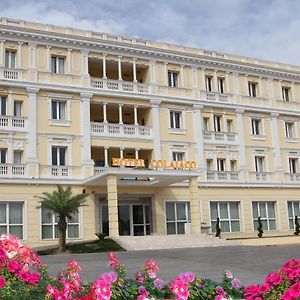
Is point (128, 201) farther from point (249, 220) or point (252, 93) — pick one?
point (252, 93)

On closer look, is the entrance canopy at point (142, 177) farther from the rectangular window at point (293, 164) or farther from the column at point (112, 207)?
the rectangular window at point (293, 164)

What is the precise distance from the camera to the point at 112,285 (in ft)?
25.4

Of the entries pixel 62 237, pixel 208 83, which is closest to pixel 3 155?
pixel 62 237

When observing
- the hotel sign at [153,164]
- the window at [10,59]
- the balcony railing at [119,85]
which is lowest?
the hotel sign at [153,164]

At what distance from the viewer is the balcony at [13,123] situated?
3064 centimetres

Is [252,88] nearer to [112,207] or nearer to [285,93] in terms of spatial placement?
[285,93]

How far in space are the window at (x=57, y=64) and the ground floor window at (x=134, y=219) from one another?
1014 cm

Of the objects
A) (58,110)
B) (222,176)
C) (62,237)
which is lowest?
(62,237)

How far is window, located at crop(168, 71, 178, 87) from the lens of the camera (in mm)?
37500

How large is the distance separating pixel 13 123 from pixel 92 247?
9799 mm

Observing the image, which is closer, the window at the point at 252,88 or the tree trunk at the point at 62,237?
the tree trunk at the point at 62,237

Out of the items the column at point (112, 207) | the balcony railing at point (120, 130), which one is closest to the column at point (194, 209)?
the balcony railing at point (120, 130)

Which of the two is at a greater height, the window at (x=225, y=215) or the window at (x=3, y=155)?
the window at (x=3, y=155)

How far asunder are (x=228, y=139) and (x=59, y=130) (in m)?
13.8
